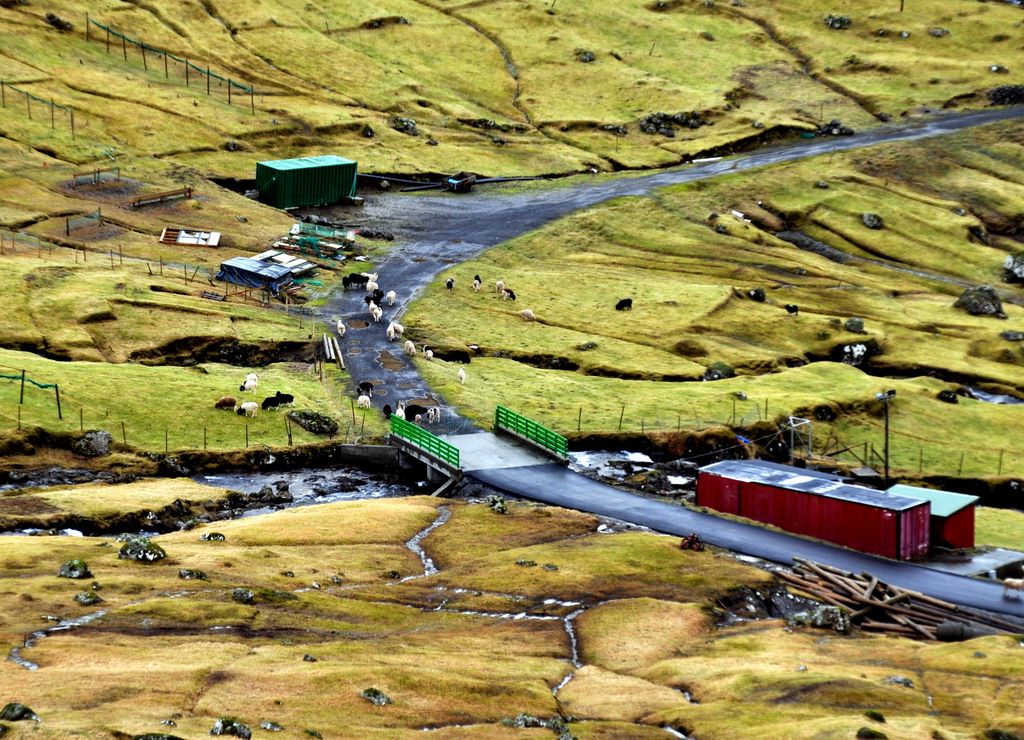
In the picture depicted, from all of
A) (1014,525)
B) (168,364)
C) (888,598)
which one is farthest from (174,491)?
(1014,525)

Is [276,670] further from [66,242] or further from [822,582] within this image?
[66,242]

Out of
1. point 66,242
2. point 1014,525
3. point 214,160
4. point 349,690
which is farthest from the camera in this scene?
point 214,160

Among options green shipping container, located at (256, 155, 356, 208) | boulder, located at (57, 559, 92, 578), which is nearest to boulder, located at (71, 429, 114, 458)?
boulder, located at (57, 559, 92, 578)

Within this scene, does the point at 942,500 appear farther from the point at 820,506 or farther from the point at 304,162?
the point at 304,162

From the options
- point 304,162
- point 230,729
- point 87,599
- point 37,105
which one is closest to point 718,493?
point 87,599

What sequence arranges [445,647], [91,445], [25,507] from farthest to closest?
[91,445] → [25,507] → [445,647]

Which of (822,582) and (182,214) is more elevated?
(182,214)
